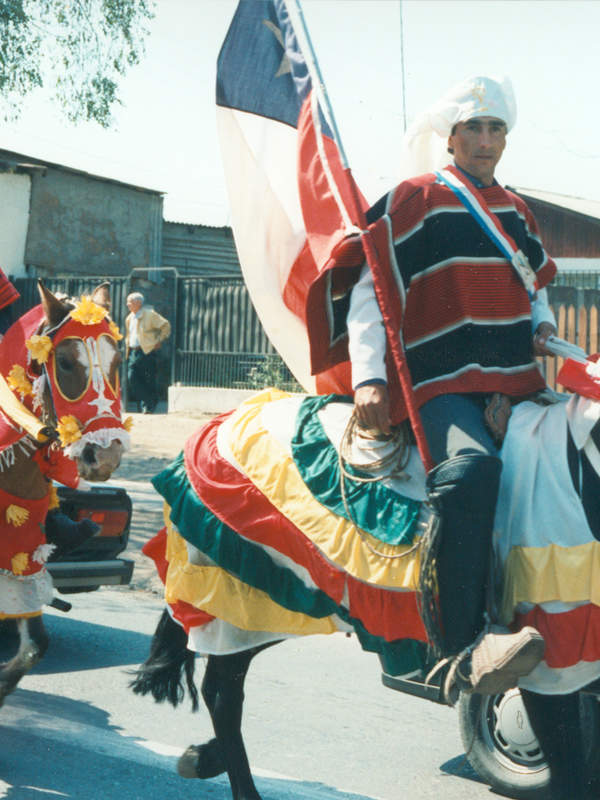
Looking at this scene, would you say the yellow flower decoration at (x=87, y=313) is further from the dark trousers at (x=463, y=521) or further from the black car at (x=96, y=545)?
the black car at (x=96, y=545)

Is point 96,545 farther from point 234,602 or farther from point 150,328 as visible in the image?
point 150,328

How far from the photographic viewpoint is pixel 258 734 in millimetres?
5191

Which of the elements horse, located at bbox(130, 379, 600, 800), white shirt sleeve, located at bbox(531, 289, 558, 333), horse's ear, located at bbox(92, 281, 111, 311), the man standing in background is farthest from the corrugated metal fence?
white shirt sleeve, located at bbox(531, 289, 558, 333)

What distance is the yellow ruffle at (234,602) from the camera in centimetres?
391

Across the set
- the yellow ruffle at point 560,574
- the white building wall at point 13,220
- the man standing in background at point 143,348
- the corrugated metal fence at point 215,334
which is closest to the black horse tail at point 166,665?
the yellow ruffle at point 560,574

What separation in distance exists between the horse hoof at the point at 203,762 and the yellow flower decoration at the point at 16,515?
3.81ft

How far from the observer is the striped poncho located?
3521 mm

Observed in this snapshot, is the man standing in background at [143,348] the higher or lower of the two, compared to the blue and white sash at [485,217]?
lower

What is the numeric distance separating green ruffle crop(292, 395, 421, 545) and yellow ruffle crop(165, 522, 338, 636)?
0.47 m

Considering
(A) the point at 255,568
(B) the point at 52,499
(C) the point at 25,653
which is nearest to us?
(A) the point at 255,568

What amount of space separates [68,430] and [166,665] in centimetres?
105

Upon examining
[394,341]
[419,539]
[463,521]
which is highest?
[394,341]

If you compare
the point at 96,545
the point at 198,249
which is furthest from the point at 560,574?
the point at 198,249

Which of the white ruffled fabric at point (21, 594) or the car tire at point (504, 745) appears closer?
the car tire at point (504, 745)
